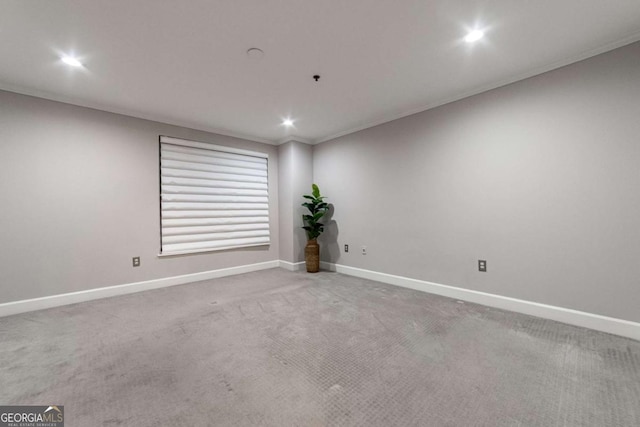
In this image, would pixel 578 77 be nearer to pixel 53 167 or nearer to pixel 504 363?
pixel 504 363

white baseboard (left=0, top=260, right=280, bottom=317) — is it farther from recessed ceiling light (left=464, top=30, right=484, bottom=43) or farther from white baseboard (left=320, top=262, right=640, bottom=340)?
recessed ceiling light (left=464, top=30, right=484, bottom=43)

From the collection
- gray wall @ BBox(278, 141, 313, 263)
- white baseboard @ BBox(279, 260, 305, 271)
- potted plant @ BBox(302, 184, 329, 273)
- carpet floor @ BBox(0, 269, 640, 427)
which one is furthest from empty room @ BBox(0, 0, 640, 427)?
gray wall @ BBox(278, 141, 313, 263)

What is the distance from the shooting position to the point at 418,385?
60.4 inches

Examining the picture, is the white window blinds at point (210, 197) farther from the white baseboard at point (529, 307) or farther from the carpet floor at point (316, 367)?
the white baseboard at point (529, 307)

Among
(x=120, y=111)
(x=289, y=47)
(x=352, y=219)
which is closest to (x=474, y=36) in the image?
(x=289, y=47)

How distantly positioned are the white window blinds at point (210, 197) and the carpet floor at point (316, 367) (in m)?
1.36

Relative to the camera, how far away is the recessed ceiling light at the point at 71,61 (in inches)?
89.3

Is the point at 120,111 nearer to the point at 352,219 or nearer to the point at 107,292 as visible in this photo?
the point at 107,292

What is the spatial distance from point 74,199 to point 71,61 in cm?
158

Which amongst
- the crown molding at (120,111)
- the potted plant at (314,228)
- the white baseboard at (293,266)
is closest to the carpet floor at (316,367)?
the potted plant at (314,228)

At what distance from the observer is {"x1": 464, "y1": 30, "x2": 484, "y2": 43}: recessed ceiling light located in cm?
201

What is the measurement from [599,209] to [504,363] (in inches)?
64.9

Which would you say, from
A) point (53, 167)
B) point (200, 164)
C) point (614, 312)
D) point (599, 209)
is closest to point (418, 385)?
point (614, 312)

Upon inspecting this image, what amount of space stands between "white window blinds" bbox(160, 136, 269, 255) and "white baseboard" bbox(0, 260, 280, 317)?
39cm
